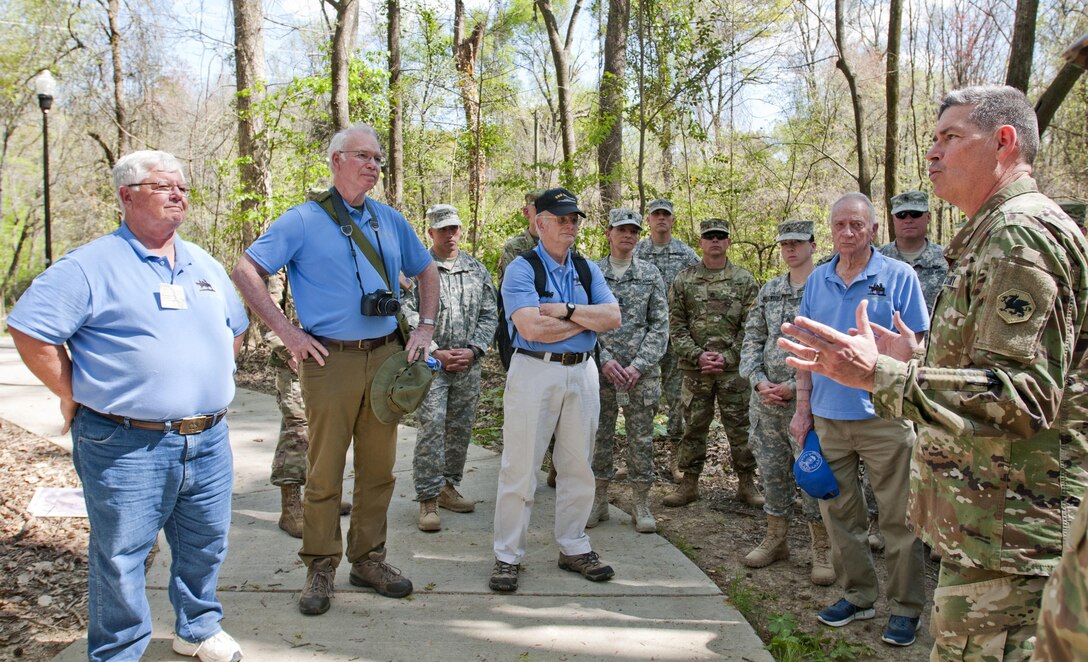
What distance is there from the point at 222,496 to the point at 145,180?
4.44 ft

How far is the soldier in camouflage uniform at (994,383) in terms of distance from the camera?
6.23 feet

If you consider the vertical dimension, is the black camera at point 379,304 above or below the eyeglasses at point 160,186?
below

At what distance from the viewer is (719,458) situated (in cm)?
693

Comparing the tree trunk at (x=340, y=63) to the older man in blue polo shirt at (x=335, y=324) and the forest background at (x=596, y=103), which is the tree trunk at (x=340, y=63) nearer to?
the forest background at (x=596, y=103)

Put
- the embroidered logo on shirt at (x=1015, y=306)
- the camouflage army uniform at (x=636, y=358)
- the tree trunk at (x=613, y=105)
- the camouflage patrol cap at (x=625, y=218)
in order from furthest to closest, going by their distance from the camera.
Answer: the tree trunk at (x=613, y=105), the camouflage patrol cap at (x=625, y=218), the camouflage army uniform at (x=636, y=358), the embroidered logo on shirt at (x=1015, y=306)

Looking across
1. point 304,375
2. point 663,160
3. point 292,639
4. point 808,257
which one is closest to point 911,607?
point 808,257

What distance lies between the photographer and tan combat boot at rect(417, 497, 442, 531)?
4.73 m

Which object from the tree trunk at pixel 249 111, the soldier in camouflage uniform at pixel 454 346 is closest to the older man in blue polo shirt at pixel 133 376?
the soldier in camouflage uniform at pixel 454 346

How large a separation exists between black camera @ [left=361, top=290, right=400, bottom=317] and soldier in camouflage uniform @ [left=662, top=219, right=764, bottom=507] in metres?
2.79

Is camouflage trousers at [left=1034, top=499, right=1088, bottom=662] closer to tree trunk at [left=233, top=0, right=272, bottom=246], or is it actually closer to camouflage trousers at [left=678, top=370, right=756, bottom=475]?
camouflage trousers at [left=678, top=370, right=756, bottom=475]

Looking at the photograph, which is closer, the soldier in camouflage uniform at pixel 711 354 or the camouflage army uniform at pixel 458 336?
the camouflage army uniform at pixel 458 336

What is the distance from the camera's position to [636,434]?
16.7ft

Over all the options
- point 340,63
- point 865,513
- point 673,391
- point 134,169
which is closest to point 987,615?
point 865,513

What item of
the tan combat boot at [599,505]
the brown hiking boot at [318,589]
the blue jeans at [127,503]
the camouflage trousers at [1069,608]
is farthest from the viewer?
the tan combat boot at [599,505]
